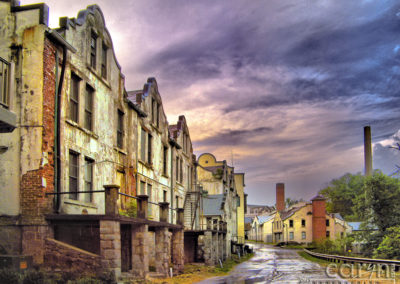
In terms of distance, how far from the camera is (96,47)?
1955cm

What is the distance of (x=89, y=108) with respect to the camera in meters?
18.7

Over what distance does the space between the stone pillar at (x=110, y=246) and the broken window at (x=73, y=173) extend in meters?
3.03

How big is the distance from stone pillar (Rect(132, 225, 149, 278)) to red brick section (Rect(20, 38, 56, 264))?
4.02 m

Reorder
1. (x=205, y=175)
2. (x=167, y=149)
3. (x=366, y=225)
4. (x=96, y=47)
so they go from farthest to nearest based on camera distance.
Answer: (x=205, y=175), (x=366, y=225), (x=167, y=149), (x=96, y=47)

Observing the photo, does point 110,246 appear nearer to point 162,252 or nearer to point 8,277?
point 8,277

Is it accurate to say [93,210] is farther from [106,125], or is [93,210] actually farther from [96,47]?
[96,47]

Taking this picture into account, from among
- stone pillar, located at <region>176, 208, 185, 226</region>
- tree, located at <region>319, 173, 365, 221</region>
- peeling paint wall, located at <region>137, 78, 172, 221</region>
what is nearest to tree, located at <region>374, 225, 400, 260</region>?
stone pillar, located at <region>176, 208, 185, 226</region>

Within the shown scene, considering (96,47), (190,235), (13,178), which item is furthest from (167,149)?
(13,178)

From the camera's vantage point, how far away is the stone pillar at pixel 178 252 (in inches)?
912

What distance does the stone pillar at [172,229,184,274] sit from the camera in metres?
23.2

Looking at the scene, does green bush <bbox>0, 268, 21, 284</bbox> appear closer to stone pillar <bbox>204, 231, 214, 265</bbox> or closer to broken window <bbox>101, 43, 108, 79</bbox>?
broken window <bbox>101, 43, 108, 79</bbox>

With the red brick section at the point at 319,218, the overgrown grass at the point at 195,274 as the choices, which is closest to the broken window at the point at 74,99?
the overgrown grass at the point at 195,274

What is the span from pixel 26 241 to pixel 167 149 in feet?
54.4

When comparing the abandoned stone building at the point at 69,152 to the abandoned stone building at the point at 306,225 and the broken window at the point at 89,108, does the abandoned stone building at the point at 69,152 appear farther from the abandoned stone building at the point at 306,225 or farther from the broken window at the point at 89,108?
the abandoned stone building at the point at 306,225
